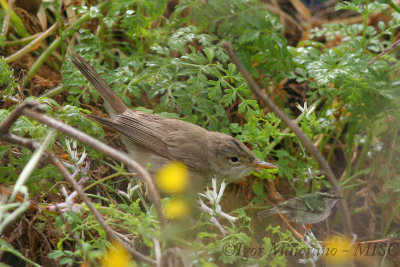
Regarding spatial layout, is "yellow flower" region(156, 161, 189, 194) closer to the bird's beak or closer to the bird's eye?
the bird's eye

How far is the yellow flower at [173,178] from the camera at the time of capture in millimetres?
3090

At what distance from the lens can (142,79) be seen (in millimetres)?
3879

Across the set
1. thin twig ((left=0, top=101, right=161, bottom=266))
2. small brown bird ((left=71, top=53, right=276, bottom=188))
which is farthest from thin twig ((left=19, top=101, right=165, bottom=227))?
small brown bird ((left=71, top=53, right=276, bottom=188))

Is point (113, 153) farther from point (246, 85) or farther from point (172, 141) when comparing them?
point (246, 85)

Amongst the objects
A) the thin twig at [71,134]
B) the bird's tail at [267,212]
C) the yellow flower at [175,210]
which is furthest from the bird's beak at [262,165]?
the thin twig at [71,134]

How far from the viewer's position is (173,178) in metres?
3.24

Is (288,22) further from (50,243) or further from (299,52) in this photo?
(50,243)

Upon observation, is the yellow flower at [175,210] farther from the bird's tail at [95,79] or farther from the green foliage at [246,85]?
the bird's tail at [95,79]

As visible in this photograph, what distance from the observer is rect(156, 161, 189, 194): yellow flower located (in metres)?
3.09

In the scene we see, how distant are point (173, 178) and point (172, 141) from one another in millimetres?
684

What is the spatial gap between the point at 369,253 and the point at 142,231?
2.24 metres

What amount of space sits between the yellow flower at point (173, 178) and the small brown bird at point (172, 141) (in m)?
0.06

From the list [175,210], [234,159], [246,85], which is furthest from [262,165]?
[175,210]

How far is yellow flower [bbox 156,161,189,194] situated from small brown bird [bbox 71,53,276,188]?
58 mm
